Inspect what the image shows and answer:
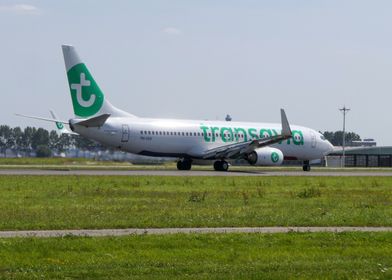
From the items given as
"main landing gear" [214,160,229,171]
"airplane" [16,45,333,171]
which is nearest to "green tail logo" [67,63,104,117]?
"airplane" [16,45,333,171]

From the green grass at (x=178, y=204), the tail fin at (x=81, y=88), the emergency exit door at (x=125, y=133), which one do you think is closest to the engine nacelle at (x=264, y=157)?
the emergency exit door at (x=125, y=133)

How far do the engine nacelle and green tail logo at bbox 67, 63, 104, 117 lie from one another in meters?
13.2

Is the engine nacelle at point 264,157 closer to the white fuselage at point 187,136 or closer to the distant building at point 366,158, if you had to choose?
the white fuselage at point 187,136

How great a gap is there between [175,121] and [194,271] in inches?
2028

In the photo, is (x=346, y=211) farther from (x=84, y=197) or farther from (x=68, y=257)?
(x=68, y=257)

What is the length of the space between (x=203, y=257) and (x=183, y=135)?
159 ft

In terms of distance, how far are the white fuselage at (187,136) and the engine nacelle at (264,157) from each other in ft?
9.53

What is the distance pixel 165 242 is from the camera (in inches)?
730

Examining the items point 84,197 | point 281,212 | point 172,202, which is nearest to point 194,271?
point 281,212

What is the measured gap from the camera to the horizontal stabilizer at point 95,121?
57.4m

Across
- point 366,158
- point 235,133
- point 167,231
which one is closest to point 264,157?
point 235,133

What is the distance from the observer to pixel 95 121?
5794cm

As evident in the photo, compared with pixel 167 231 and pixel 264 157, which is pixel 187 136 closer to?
pixel 264 157

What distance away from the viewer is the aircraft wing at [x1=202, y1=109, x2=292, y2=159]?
63.6m
